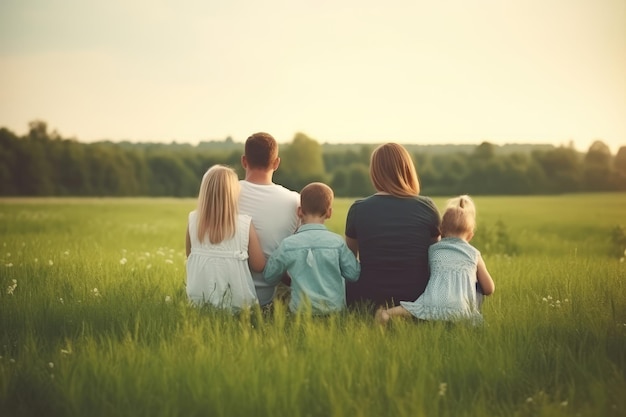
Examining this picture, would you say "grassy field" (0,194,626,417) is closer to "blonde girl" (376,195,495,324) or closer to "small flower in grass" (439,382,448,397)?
"small flower in grass" (439,382,448,397)

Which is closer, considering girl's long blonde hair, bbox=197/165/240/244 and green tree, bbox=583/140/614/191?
girl's long blonde hair, bbox=197/165/240/244

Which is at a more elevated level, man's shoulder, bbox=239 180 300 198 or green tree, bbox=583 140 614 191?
green tree, bbox=583 140 614 191

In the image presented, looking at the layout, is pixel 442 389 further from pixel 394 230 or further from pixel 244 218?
pixel 244 218

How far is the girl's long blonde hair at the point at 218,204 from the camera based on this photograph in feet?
19.8

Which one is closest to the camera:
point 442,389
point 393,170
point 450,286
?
point 442,389

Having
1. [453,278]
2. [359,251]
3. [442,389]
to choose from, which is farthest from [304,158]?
[442,389]

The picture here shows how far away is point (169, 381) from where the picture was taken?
442 cm

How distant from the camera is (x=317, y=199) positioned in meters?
6.03

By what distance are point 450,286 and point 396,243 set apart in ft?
2.09

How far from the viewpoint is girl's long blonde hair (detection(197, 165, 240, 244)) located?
237 inches

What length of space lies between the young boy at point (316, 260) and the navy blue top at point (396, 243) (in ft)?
0.78

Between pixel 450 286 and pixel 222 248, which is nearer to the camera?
pixel 450 286

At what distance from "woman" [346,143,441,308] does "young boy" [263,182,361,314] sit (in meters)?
0.25

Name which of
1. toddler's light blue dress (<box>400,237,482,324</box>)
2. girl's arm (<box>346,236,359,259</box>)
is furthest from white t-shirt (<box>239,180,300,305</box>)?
toddler's light blue dress (<box>400,237,482,324</box>)
